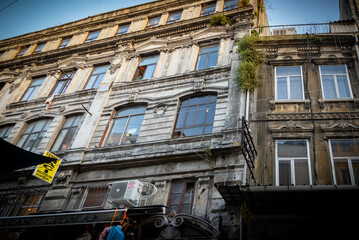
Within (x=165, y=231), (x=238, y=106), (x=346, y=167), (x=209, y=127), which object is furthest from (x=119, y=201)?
(x=346, y=167)

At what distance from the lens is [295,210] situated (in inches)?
317

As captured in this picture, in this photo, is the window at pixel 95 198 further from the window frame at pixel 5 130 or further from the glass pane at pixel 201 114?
the window frame at pixel 5 130

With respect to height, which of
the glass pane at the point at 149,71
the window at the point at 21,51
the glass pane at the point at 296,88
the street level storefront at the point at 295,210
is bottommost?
the street level storefront at the point at 295,210

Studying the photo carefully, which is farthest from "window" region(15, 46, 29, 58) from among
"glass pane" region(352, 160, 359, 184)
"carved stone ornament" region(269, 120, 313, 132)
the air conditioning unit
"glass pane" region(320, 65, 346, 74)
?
"glass pane" region(352, 160, 359, 184)

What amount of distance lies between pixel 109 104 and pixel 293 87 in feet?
27.9

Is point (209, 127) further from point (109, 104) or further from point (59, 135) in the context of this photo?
point (59, 135)

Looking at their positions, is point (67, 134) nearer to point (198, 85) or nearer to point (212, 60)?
point (198, 85)

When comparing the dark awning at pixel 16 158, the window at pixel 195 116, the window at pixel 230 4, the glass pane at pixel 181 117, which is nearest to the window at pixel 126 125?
→ the glass pane at pixel 181 117

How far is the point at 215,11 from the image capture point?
17.5m

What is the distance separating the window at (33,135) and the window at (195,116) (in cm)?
767

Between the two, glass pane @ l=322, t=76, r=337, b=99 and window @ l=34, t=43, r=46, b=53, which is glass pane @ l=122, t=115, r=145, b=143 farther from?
window @ l=34, t=43, r=46, b=53

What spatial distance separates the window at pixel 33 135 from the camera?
15352 millimetres

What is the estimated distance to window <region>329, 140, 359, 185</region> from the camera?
9.10m

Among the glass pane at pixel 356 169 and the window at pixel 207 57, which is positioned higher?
the window at pixel 207 57
